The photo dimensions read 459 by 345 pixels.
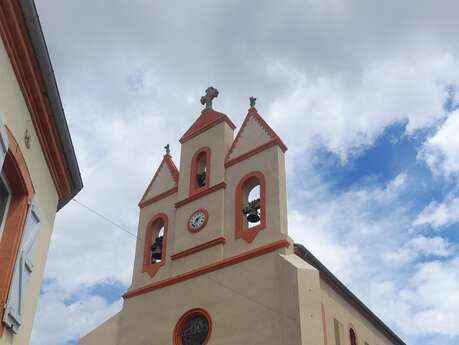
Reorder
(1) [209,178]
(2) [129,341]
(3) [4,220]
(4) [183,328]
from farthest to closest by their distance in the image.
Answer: (1) [209,178] → (2) [129,341] → (4) [183,328] → (3) [4,220]

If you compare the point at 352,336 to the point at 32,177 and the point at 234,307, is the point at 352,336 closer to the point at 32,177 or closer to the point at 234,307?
the point at 234,307

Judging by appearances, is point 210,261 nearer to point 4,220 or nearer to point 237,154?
point 237,154

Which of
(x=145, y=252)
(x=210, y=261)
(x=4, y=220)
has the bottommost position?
(x=4, y=220)

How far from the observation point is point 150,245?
18531 millimetres

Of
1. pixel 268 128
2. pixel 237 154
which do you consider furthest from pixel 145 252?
pixel 268 128

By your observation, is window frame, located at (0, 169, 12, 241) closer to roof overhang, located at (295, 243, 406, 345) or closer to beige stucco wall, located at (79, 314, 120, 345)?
roof overhang, located at (295, 243, 406, 345)

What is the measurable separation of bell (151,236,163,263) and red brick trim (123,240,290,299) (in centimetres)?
112

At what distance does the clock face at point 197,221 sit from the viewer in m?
17.0

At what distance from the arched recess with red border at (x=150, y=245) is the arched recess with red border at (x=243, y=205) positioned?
305cm

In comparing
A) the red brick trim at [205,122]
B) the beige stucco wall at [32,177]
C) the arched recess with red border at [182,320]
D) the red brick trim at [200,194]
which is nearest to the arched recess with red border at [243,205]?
the red brick trim at [200,194]

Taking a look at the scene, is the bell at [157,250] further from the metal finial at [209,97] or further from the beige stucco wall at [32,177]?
the beige stucco wall at [32,177]

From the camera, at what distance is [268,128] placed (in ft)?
56.4

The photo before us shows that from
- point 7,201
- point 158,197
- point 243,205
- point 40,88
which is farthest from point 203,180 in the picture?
point 7,201

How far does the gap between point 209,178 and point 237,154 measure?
125 cm
